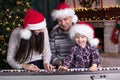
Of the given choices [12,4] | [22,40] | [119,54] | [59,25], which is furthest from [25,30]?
[119,54]

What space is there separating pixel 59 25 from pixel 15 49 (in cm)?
45

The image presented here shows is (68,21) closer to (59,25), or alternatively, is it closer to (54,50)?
(59,25)

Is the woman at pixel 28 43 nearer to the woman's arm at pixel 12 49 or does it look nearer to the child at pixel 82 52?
the woman's arm at pixel 12 49

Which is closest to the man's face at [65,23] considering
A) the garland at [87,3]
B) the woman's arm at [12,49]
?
the woman's arm at [12,49]

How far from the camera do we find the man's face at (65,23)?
2.65 meters

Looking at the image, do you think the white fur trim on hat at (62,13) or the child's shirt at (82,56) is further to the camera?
the white fur trim on hat at (62,13)

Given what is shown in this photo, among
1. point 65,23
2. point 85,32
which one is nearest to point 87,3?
point 65,23

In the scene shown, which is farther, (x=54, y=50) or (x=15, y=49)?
(x=54, y=50)

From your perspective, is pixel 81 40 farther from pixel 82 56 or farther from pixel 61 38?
pixel 61 38

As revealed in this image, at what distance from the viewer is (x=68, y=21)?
105 inches

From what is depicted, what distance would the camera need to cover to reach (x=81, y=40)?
2.40 meters

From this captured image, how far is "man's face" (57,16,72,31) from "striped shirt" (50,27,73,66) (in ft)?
0.17

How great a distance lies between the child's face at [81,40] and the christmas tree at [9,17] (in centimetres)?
120

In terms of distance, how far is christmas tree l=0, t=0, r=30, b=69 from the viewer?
352 cm
